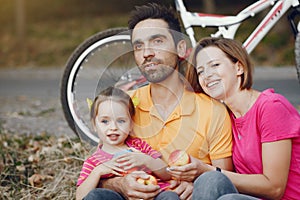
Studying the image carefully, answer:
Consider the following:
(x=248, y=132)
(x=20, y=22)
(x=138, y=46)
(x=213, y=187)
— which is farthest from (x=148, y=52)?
(x=20, y=22)

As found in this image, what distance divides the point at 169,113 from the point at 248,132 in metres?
0.45

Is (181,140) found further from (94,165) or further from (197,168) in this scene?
(94,165)

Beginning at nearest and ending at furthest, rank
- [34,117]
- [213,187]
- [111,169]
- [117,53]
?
1. [213,187]
2. [111,169]
3. [117,53]
4. [34,117]

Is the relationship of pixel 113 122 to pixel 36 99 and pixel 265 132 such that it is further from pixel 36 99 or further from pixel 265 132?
pixel 36 99

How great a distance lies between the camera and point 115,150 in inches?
132

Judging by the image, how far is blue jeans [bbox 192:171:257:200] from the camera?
9.75ft

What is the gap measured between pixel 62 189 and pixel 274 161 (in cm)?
164

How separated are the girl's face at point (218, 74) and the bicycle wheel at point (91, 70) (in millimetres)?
1090

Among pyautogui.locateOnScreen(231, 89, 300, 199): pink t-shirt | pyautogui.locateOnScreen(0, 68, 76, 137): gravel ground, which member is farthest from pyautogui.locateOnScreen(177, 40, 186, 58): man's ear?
pyautogui.locateOnScreen(0, 68, 76, 137): gravel ground

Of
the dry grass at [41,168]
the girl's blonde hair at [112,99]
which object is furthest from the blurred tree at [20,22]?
the girl's blonde hair at [112,99]

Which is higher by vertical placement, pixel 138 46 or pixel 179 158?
pixel 138 46

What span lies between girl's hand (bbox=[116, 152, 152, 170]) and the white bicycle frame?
154 centimetres

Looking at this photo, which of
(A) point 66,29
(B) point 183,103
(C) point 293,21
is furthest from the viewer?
(A) point 66,29

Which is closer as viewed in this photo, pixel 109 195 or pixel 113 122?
pixel 109 195
